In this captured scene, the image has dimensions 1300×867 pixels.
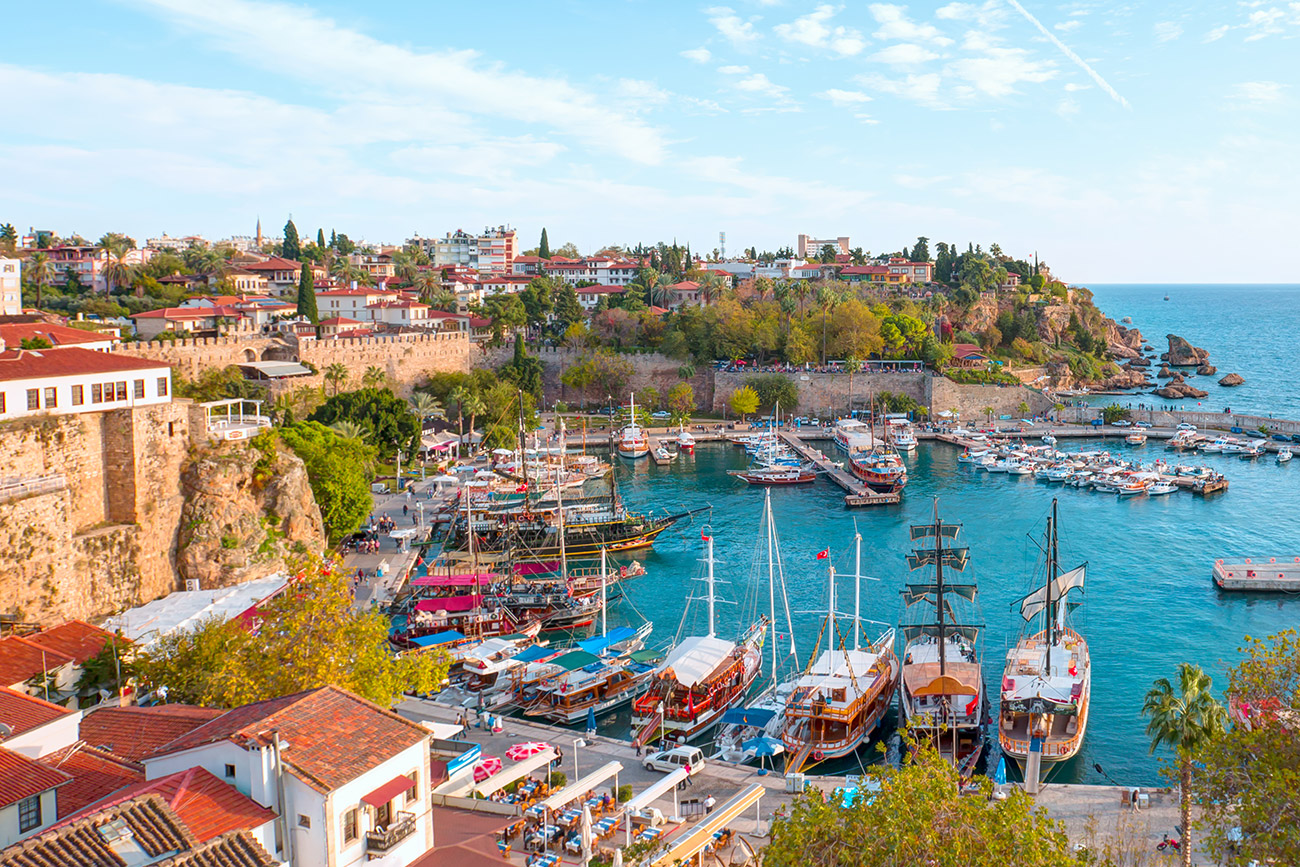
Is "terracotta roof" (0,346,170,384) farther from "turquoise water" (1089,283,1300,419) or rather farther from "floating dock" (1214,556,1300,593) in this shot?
"turquoise water" (1089,283,1300,419)

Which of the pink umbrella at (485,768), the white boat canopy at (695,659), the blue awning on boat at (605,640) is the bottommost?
Result: the blue awning on boat at (605,640)

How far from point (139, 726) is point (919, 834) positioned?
47.6 feet

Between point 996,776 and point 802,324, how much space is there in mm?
62254

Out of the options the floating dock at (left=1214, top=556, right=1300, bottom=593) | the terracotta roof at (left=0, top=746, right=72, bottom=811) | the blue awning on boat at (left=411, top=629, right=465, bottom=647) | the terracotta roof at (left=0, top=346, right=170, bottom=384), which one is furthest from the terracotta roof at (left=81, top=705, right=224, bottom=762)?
the floating dock at (left=1214, top=556, right=1300, bottom=593)

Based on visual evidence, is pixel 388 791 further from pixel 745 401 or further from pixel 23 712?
pixel 745 401

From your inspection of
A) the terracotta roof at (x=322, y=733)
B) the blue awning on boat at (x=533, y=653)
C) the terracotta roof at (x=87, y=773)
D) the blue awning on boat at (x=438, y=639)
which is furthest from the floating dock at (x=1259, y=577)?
the terracotta roof at (x=87, y=773)

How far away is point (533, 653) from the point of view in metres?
32.8

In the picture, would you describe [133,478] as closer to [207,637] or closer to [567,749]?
[207,637]

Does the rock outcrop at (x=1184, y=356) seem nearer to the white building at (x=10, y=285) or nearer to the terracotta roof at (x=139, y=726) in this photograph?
the white building at (x=10, y=285)

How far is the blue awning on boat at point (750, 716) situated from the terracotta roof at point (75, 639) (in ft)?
51.8

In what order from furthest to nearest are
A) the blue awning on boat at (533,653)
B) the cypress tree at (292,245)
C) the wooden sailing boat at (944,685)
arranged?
the cypress tree at (292,245) < the blue awning on boat at (533,653) < the wooden sailing boat at (944,685)

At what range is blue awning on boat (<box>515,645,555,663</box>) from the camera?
32062mm

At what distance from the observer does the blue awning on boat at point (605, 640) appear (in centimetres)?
3116

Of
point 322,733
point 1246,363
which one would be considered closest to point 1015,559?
point 322,733
